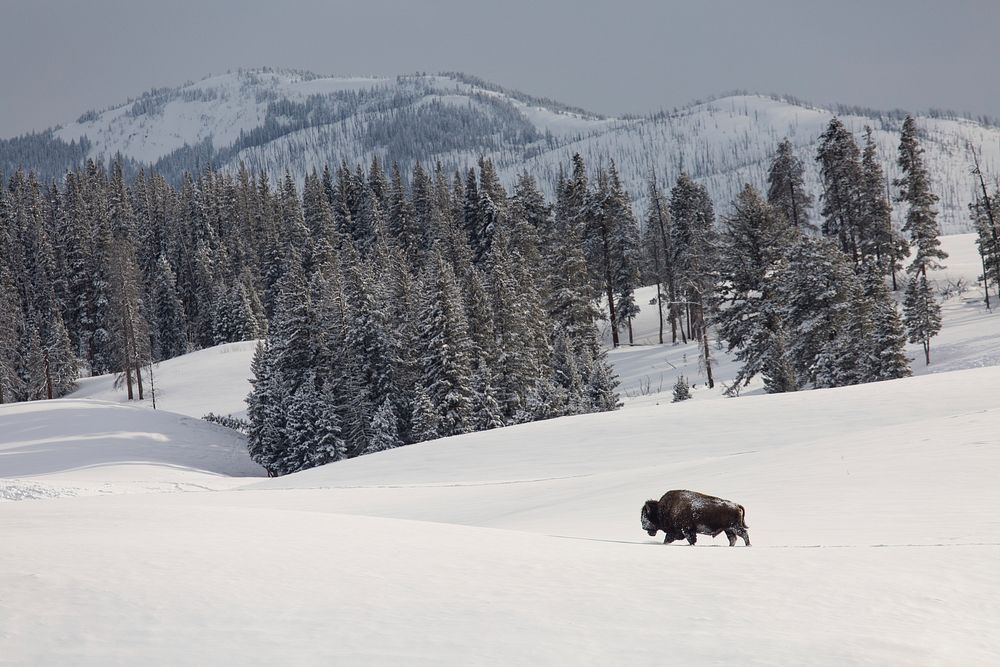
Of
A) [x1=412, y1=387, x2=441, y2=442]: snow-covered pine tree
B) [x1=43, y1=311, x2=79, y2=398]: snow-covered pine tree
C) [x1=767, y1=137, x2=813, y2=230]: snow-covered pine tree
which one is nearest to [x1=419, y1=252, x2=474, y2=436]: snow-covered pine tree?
[x1=412, y1=387, x2=441, y2=442]: snow-covered pine tree

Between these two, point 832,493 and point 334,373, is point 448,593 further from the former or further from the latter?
point 334,373

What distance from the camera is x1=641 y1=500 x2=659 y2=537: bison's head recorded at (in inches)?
418

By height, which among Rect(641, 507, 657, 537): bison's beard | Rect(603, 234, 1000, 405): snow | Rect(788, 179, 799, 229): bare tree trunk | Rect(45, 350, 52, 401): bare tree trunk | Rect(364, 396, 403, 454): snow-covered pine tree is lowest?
Rect(364, 396, 403, 454): snow-covered pine tree

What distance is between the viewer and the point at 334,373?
52031 millimetres

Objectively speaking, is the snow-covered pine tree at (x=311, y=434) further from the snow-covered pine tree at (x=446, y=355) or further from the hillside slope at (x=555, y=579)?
the hillside slope at (x=555, y=579)

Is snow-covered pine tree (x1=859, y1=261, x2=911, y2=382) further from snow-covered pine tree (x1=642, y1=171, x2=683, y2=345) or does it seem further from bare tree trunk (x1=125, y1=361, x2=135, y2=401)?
bare tree trunk (x1=125, y1=361, x2=135, y2=401)

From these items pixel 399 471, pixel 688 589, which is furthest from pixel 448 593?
pixel 399 471

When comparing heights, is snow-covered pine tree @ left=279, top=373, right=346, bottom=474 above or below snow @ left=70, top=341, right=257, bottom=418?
below

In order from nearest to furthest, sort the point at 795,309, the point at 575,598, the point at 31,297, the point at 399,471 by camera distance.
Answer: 1. the point at 575,598
2. the point at 399,471
3. the point at 795,309
4. the point at 31,297

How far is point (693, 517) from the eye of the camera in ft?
33.5

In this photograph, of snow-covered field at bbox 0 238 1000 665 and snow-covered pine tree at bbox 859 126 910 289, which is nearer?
snow-covered field at bbox 0 238 1000 665

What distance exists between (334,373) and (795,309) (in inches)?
1204

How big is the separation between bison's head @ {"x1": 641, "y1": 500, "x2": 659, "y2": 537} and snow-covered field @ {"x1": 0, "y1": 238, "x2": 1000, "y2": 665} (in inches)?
8.5

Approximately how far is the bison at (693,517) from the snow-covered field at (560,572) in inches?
11.8
